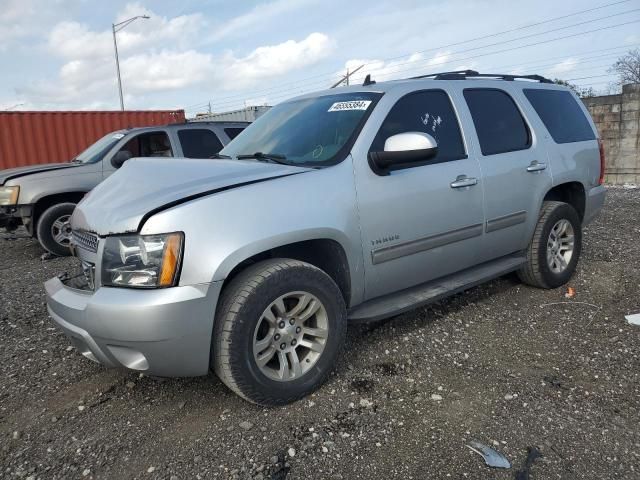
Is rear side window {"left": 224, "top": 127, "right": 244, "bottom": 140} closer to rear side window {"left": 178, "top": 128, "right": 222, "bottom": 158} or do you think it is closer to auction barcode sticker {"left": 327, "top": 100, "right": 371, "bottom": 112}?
rear side window {"left": 178, "top": 128, "right": 222, "bottom": 158}

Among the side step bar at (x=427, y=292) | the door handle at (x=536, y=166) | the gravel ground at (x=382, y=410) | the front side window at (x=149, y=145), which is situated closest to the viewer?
the gravel ground at (x=382, y=410)

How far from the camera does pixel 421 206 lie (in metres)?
3.21

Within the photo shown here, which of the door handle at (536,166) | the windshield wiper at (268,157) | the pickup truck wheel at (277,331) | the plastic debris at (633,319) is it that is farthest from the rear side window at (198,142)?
the plastic debris at (633,319)

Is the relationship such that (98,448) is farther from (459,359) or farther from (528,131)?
(528,131)

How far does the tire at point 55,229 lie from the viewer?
6609 millimetres

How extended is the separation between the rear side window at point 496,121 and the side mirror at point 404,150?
95 cm

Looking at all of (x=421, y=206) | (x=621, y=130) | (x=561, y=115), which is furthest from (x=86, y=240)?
(x=621, y=130)

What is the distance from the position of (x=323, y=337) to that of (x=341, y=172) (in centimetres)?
96

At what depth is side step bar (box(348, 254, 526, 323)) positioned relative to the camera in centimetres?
305

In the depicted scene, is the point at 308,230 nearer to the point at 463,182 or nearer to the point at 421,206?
the point at 421,206

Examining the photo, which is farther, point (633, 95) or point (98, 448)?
point (633, 95)

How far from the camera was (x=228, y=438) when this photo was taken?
8.13 ft

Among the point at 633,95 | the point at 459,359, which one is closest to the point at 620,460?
the point at 459,359

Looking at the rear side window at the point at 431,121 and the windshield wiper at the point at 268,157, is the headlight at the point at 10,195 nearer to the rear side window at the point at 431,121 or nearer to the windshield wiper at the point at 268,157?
the windshield wiper at the point at 268,157
